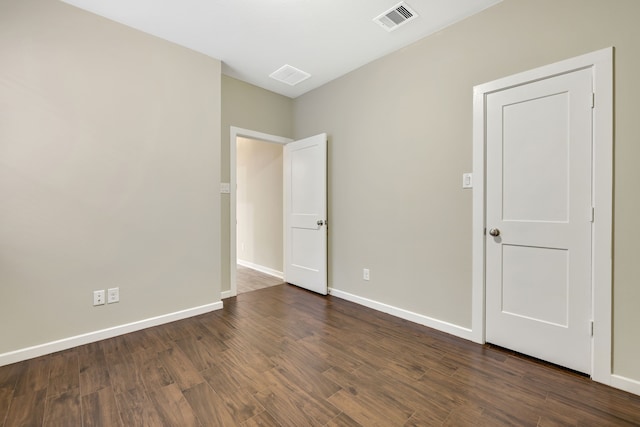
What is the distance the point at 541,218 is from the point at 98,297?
3565mm

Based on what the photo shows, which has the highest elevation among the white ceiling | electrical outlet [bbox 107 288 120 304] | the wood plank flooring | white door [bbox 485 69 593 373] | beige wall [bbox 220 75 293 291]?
the white ceiling

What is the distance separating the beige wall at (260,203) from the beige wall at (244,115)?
62 cm

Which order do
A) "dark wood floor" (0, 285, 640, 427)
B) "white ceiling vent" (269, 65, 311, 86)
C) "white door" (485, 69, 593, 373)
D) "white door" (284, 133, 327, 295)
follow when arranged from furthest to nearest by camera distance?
"white door" (284, 133, 327, 295) → "white ceiling vent" (269, 65, 311, 86) → "white door" (485, 69, 593, 373) → "dark wood floor" (0, 285, 640, 427)

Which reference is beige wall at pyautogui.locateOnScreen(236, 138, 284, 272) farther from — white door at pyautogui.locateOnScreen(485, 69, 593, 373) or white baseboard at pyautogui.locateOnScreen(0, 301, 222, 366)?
white door at pyautogui.locateOnScreen(485, 69, 593, 373)

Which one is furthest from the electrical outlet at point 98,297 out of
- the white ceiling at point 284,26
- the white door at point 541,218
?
the white door at point 541,218

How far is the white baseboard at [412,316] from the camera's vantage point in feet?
7.98

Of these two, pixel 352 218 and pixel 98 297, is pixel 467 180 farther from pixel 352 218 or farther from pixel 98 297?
pixel 98 297

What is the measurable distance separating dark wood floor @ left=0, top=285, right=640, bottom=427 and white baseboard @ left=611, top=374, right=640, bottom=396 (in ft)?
0.15

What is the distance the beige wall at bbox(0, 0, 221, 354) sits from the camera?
206 cm

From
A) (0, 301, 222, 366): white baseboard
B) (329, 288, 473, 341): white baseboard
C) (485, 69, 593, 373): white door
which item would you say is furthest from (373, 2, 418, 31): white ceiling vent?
(0, 301, 222, 366): white baseboard

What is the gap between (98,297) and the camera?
2.38 meters

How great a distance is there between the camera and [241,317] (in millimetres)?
2889

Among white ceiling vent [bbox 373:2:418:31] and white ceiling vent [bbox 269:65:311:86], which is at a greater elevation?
white ceiling vent [bbox 269:65:311:86]

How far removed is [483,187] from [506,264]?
633 millimetres
